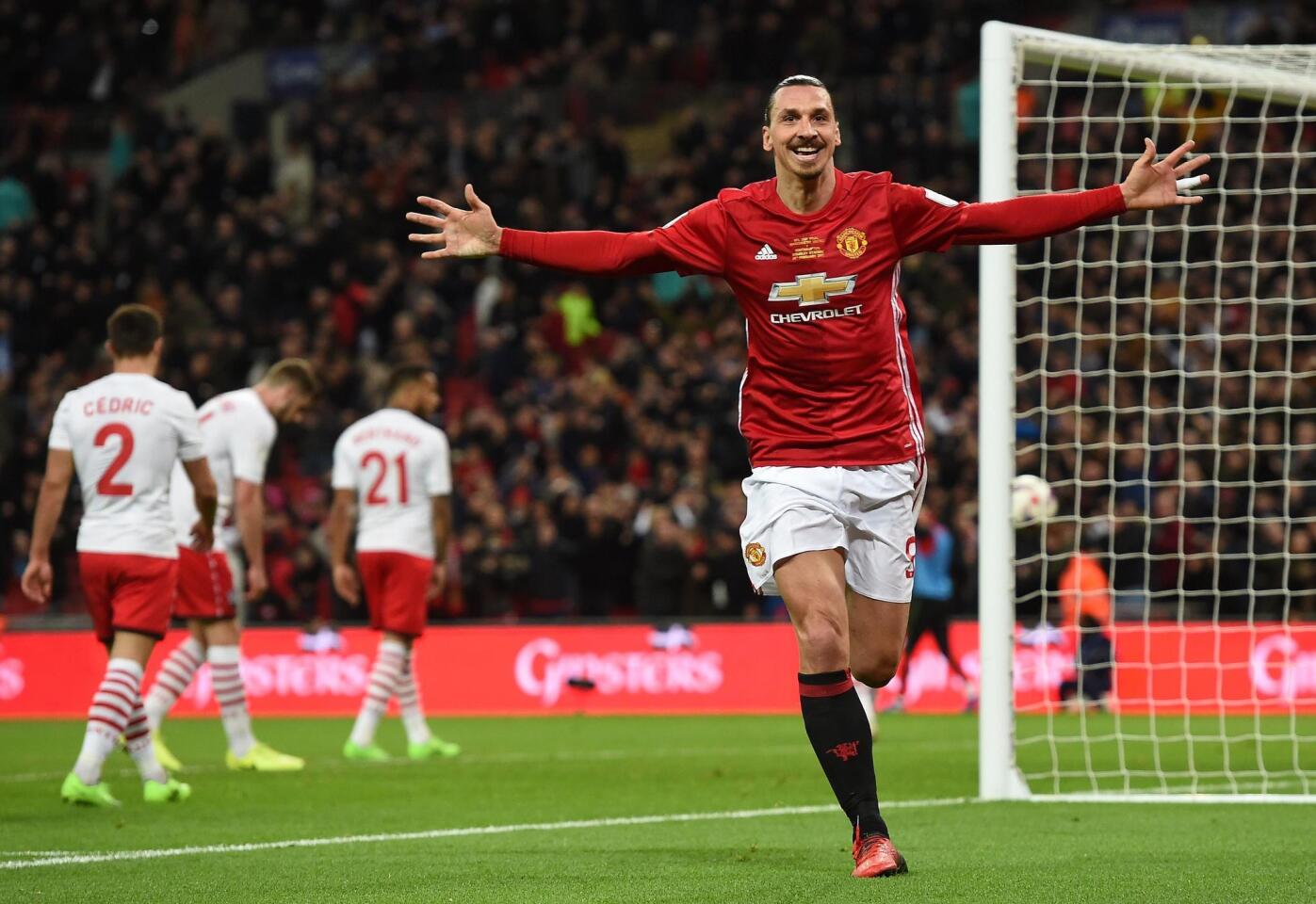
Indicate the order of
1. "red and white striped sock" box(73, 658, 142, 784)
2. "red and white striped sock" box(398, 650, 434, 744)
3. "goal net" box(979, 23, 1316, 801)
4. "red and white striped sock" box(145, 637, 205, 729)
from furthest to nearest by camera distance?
"red and white striped sock" box(398, 650, 434, 744) < "red and white striped sock" box(145, 637, 205, 729) < "goal net" box(979, 23, 1316, 801) < "red and white striped sock" box(73, 658, 142, 784)

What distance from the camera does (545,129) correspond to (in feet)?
81.8

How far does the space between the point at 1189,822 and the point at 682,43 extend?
19.5 metres

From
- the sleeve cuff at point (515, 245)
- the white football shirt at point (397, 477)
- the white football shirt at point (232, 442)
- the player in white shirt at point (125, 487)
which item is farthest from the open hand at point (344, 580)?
the sleeve cuff at point (515, 245)

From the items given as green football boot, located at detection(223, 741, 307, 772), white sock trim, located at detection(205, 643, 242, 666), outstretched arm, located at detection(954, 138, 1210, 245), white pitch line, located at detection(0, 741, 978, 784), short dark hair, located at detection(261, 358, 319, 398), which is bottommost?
white pitch line, located at detection(0, 741, 978, 784)

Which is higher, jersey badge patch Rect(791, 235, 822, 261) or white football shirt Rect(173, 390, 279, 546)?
jersey badge patch Rect(791, 235, 822, 261)

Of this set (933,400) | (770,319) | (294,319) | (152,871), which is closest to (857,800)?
(770,319)

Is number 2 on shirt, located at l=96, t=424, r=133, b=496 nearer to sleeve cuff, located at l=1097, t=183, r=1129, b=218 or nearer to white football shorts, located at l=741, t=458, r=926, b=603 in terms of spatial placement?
white football shorts, located at l=741, t=458, r=926, b=603

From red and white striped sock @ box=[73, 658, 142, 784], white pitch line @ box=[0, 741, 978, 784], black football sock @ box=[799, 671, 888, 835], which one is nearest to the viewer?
black football sock @ box=[799, 671, 888, 835]

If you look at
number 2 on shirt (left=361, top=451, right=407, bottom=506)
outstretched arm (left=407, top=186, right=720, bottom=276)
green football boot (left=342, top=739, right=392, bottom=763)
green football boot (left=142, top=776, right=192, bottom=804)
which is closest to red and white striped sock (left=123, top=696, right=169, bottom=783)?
green football boot (left=142, top=776, right=192, bottom=804)

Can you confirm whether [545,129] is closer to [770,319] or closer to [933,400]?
[933,400]

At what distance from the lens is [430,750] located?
11750 mm

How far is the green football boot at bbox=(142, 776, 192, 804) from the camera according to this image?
879 cm

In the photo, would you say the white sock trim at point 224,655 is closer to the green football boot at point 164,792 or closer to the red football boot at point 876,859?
the green football boot at point 164,792

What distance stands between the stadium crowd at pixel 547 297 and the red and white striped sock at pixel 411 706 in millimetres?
6738
